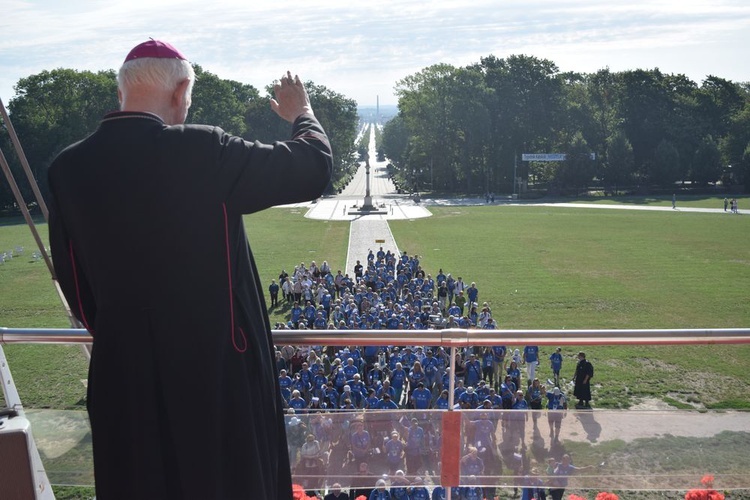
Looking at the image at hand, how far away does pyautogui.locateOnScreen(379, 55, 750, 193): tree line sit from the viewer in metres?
71.4

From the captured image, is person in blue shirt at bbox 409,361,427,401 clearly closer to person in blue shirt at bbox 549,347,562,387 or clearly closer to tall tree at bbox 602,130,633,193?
person in blue shirt at bbox 549,347,562,387

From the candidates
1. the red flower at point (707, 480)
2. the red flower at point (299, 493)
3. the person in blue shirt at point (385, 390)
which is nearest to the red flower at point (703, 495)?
the red flower at point (707, 480)

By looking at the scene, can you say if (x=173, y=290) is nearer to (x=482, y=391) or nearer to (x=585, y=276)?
(x=482, y=391)

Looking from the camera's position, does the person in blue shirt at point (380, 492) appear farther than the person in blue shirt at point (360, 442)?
Yes

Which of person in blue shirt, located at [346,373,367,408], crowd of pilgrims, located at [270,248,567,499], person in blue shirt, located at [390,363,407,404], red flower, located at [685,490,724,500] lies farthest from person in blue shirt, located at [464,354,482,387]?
red flower, located at [685,490,724,500]

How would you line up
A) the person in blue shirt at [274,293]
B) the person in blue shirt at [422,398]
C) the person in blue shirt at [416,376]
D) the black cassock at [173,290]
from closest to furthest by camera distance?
the black cassock at [173,290] < the person in blue shirt at [422,398] < the person in blue shirt at [416,376] < the person in blue shirt at [274,293]

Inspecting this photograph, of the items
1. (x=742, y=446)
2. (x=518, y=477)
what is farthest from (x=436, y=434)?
(x=742, y=446)

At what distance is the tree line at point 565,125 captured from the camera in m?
71.4

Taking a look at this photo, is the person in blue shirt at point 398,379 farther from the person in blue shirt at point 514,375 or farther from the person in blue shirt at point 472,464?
the person in blue shirt at point 472,464

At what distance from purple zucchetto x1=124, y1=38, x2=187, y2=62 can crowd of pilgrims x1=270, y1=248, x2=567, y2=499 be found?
1300 mm

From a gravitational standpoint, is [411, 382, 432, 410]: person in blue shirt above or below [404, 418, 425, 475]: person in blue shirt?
below

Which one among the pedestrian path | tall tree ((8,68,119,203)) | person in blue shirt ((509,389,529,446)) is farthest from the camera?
tall tree ((8,68,119,203))

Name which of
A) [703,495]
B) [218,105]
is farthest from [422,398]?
[218,105]

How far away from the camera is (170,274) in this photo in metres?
1.72
